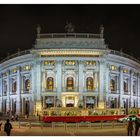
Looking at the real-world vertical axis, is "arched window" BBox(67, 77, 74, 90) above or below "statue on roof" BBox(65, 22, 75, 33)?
below

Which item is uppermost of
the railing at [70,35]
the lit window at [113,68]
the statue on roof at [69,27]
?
the statue on roof at [69,27]

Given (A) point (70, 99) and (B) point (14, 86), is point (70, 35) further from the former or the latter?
(B) point (14, 86)

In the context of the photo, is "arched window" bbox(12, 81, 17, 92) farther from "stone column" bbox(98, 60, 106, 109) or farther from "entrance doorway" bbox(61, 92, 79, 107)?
"stone column" bbox(98, 60, 106, 109)

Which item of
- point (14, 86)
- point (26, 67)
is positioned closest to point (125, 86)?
point (26, 67)

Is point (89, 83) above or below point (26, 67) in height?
below

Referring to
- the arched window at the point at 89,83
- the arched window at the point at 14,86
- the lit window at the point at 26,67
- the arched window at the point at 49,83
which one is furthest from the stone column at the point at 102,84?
the arched window at the point at 14,86

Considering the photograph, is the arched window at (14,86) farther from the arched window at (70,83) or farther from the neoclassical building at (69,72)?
the arched window at (70,83)

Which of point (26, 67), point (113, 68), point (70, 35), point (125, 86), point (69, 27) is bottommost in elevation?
point (125, 86)

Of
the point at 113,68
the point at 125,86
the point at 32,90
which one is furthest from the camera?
the point at 125,86

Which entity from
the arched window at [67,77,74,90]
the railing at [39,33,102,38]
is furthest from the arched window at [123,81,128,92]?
the arched window at [67,77,74,90]

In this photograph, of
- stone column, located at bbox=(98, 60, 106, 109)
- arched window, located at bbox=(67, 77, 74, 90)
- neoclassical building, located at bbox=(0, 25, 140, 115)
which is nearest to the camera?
neoclassical building, located at bbox=(0, 25, 140, 115)

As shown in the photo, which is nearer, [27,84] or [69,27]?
[69,27]

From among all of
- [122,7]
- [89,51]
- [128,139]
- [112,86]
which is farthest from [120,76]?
[128,139]

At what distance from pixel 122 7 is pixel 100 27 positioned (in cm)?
2107
